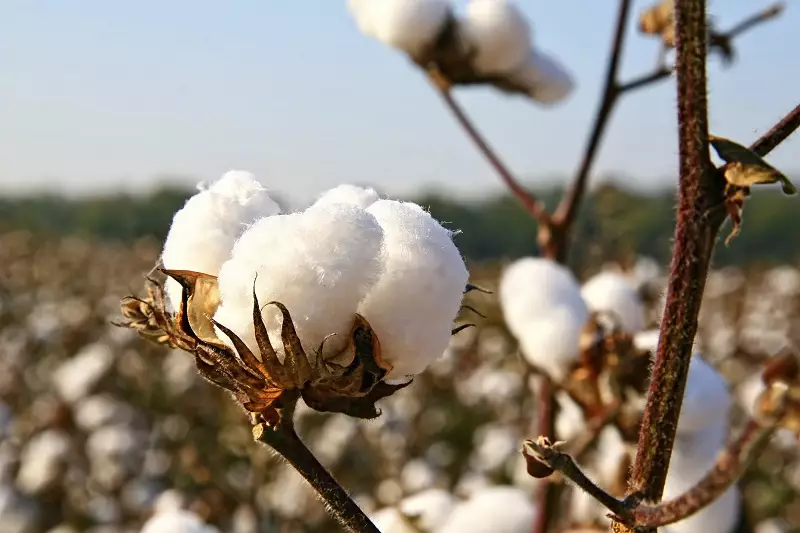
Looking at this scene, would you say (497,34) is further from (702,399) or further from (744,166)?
(744,166)

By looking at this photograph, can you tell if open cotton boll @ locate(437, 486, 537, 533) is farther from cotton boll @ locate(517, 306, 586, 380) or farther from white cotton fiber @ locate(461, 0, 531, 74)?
white cotton fiber @ locate(461, 0, 531, 74)

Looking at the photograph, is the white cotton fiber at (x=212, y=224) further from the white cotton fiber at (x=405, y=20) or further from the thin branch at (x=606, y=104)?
the thin branch at (x=606, y=104)

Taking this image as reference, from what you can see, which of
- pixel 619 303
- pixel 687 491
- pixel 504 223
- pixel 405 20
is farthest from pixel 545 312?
pixel 504 223

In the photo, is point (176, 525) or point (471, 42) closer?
point (176, 525)

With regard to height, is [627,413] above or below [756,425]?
below

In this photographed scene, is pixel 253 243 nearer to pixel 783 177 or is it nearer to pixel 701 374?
pixel 783 177

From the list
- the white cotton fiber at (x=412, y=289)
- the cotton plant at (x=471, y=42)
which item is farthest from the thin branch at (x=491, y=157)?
the white cotton fiber at (x=412, y=289)

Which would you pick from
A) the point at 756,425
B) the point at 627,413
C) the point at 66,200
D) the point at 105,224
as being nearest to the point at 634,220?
the point at 627,413
